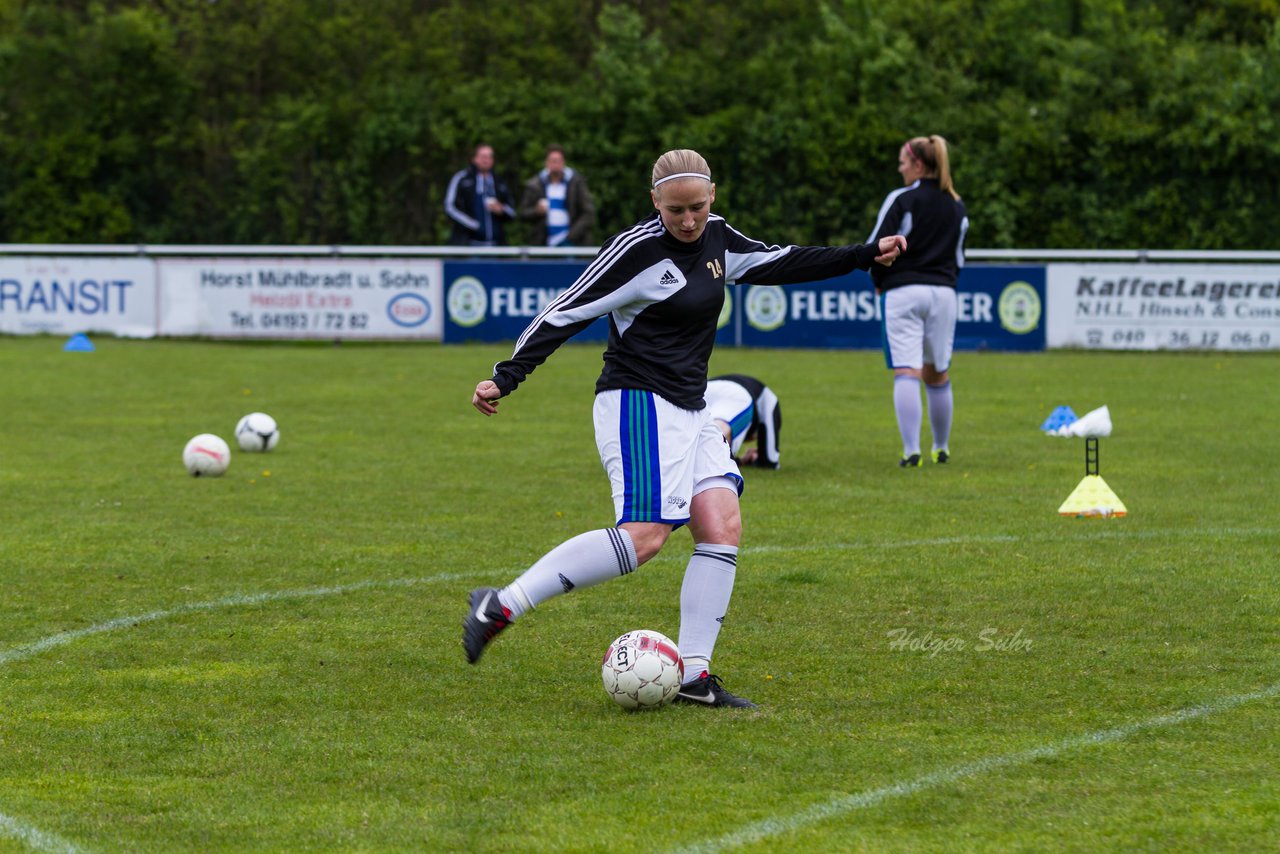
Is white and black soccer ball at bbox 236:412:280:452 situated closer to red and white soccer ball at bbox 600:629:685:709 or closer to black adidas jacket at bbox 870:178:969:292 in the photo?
black adidas jacket at bbox 870:178:969:292

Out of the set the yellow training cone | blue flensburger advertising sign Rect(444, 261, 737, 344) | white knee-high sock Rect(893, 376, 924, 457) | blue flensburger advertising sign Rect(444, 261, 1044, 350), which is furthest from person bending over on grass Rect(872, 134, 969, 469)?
blue flensburger advertising sign Rect(444, 261, 737, 344)

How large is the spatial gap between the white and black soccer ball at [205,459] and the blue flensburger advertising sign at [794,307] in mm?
10917

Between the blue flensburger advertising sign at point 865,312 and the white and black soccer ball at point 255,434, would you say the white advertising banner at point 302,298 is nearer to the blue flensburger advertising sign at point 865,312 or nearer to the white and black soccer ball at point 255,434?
the blue flensburger advertising sign at point 865,312

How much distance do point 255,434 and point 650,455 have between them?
7312 millimetres

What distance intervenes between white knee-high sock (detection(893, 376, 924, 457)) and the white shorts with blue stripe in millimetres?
6062

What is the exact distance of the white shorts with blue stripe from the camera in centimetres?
570

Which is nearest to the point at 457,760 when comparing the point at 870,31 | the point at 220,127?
the point at 870,31

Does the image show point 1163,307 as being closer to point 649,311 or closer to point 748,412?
point 748,412

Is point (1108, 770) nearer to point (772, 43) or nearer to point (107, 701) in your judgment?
point (107, 701)

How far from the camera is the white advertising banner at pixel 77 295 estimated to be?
2353 centimetres

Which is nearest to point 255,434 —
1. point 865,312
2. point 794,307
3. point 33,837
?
point 33,837

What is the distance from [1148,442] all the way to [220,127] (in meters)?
27.8

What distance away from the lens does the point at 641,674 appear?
18.2 feet

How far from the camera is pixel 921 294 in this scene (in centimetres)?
1167
